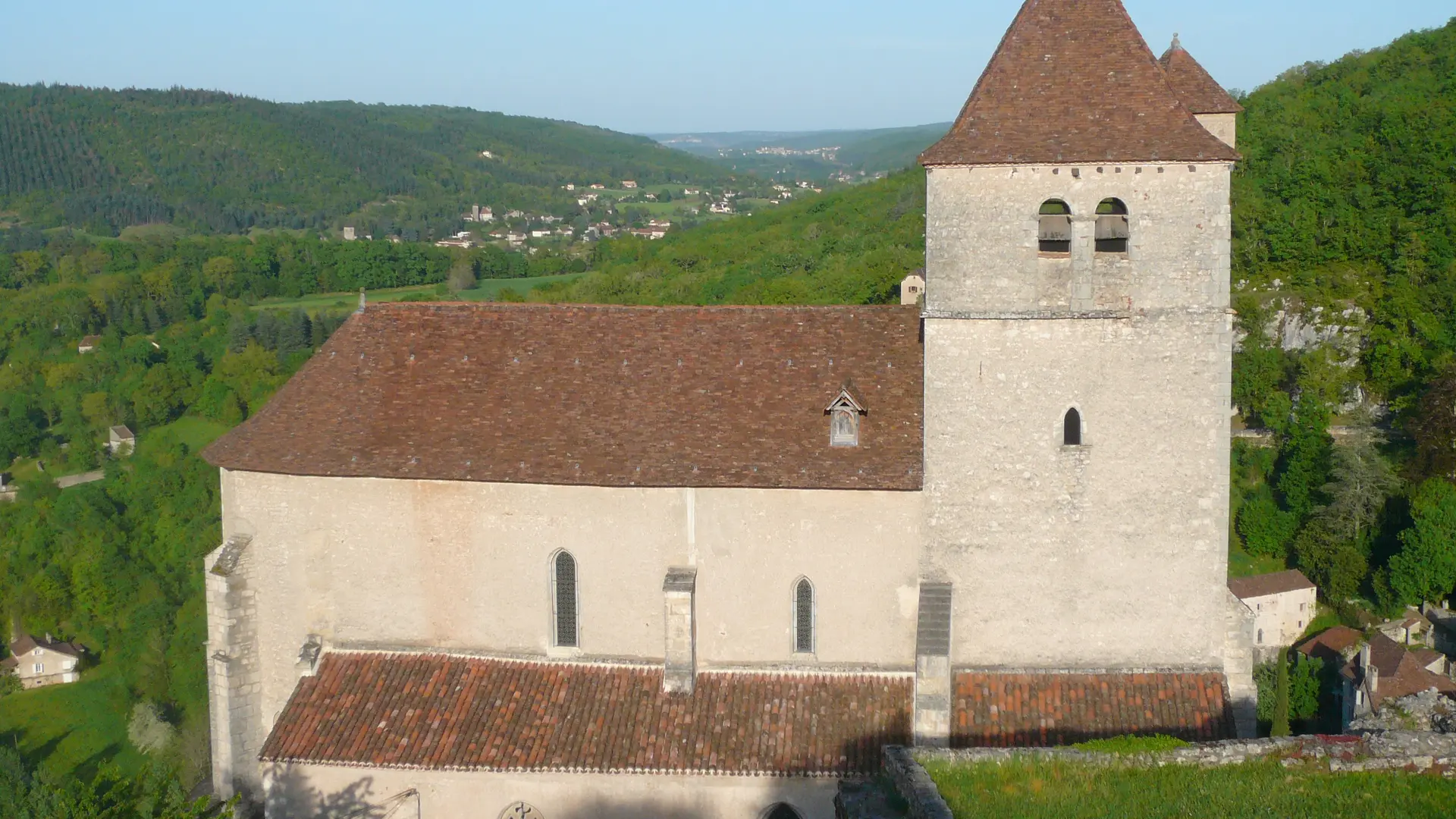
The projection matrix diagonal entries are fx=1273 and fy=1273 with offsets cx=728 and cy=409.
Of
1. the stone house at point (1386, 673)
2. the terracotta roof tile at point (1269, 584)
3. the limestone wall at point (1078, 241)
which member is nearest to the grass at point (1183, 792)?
the limestone wall at point (1078, 241)

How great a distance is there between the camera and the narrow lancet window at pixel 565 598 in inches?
818

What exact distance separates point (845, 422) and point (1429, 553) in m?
38.2

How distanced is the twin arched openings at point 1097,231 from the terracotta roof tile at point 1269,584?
33.5m

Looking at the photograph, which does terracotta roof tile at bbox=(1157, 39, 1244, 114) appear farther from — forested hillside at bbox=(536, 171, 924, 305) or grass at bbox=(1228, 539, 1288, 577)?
grass at bbox=(1228, 539, 1288, 577)

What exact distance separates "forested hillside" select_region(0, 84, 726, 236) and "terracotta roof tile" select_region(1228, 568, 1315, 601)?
109103 mm

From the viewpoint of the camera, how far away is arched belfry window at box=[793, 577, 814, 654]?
20.4 m

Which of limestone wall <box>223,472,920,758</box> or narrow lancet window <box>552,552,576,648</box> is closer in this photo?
limestone wall <box>223,472,920,758</box>

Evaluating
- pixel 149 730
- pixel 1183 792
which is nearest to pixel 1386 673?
pixel 1183 792

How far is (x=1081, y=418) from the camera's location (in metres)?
19.5

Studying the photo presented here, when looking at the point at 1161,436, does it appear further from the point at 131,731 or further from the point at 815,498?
the point at 131,731

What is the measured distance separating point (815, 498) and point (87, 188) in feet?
467

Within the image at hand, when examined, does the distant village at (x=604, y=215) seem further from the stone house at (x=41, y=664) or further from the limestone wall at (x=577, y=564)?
the limestone wall at (x=577, y=564)

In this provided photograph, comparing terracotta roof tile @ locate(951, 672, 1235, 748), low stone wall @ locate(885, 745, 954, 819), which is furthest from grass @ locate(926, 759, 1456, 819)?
terracotta roof tile @ locate(951, 672, 1235, 748)

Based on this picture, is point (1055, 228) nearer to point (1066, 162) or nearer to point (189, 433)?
point (1066, 162)
